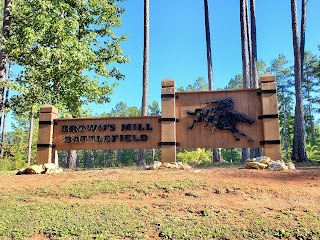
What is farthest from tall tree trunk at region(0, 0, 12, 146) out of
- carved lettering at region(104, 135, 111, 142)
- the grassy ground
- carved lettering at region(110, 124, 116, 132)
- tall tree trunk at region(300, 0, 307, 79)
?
tall tree trunk at region(300, 0, 307, 79)

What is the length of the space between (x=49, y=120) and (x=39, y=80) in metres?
4.80

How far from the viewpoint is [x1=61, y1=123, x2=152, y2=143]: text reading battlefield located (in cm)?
951

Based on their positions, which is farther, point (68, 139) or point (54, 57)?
point (54, 57)

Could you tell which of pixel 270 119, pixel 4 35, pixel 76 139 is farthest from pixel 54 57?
pixel 270 119

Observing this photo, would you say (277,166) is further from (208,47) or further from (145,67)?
(208,47)

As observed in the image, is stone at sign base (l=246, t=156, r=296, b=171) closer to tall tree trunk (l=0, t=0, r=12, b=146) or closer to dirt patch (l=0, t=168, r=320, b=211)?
dirt patch (l=0, t=168, r=320, b=211)

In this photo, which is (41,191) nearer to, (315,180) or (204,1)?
A: (315,180)

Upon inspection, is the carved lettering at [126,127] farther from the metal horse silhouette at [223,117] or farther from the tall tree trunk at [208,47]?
the tall tree trunk at [208,47]

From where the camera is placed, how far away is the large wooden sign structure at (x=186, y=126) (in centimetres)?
902

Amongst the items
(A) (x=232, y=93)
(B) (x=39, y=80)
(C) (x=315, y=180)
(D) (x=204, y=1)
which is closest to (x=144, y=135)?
(A) (x=232, y=93)

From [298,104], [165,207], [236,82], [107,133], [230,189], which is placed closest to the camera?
[165,207]

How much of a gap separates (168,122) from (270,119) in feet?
9.96

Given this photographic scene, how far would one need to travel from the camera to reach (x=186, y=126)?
30.8 ft

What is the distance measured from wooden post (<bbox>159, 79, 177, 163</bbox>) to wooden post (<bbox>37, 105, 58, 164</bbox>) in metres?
3.66
